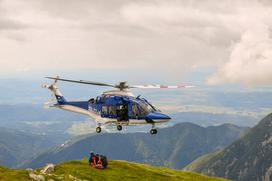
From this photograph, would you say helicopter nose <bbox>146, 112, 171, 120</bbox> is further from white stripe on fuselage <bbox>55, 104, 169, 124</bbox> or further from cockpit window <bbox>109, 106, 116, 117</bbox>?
cockpit window <bbox>109, 106, 116, 117</bbox>

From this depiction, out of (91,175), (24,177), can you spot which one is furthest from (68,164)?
(24,177)

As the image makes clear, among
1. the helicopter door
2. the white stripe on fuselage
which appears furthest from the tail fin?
the helicopter door

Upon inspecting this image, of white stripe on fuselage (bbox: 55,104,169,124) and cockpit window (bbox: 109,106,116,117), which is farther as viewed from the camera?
cockpit window (bbox: 109,106,116,117)

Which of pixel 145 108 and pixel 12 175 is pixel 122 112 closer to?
pixel 145 108

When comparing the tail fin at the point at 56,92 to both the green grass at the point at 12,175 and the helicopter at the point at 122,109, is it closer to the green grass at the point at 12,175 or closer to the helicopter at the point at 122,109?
the helicopter at the point at 122,109

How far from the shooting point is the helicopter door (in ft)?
192

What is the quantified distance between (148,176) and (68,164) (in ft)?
69.2

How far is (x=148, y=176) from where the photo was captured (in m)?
98.6

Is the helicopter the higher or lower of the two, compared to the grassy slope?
higher

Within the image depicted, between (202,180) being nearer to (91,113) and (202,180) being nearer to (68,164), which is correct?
(68,164)

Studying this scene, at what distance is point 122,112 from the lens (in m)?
58.8

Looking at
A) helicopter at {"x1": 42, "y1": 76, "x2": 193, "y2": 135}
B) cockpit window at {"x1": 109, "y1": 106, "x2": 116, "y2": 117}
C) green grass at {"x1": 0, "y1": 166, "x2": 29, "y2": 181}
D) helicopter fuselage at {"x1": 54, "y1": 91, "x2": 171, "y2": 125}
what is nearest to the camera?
green grass at {"x1": 0, "y1": 166, "x2": 29, "y2": 181}

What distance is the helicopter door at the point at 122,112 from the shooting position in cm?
5847

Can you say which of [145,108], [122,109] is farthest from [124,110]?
[145,108]
